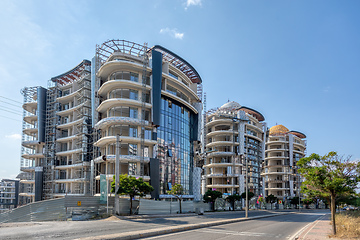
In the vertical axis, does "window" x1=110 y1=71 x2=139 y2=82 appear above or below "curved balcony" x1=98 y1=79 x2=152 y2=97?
above

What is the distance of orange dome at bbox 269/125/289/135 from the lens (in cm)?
12706

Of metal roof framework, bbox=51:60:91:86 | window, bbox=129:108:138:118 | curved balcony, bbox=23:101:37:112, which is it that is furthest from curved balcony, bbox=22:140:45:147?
window, bbox=129:108:138:118

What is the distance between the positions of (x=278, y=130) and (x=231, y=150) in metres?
41.5

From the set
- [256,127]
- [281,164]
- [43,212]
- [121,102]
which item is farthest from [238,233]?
[281,164]

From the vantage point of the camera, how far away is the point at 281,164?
4904 inches

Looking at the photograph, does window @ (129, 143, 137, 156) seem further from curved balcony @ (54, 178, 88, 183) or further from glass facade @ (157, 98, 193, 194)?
curved balcony @ (54, 178, 88, 183)

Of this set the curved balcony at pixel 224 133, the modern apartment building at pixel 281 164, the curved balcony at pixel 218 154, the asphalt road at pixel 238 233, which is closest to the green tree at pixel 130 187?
the asphalt road at pixel 238 233

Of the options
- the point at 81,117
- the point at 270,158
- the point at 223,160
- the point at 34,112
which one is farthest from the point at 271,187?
the point at 34,112

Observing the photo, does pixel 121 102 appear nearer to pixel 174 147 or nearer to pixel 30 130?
pixel 174 147

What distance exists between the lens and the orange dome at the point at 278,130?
127062mm

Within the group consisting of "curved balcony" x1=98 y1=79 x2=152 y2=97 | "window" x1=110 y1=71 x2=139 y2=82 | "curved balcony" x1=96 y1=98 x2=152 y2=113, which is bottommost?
"curved balcony" x1=96 y1=98 x2=152 y2=113

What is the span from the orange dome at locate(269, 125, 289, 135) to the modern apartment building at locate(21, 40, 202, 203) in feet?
205

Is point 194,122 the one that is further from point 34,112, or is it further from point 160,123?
point 34,112

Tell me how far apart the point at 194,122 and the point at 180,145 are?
9.45m
